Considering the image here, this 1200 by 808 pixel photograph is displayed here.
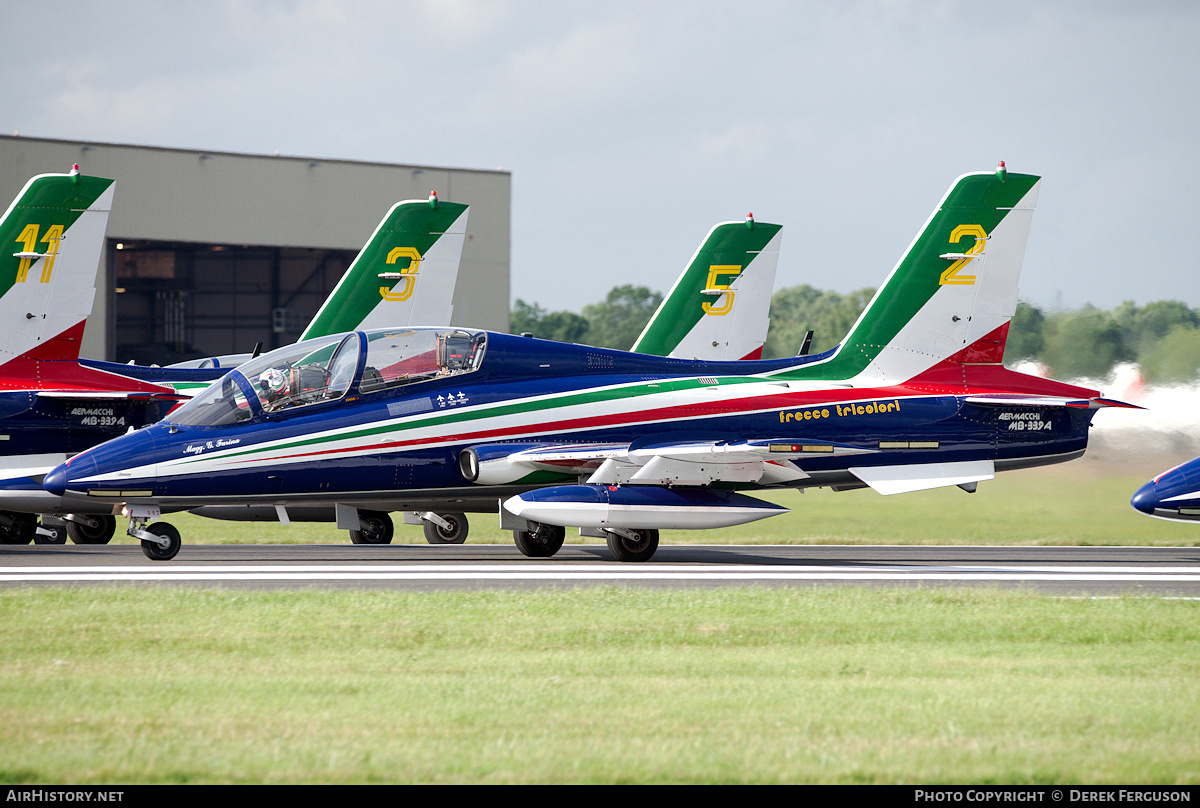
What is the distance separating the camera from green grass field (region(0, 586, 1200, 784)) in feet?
15.5

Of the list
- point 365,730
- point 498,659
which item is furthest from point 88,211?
point 365,730

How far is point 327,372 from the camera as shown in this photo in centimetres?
1355

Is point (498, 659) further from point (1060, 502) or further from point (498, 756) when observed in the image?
point (1060, 502)

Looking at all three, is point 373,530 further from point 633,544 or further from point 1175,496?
point 1175,496

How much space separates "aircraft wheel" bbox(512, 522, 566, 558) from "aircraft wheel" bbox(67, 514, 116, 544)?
598 centimetres

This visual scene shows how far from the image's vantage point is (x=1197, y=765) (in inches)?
188

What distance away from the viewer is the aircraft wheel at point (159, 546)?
1326cm

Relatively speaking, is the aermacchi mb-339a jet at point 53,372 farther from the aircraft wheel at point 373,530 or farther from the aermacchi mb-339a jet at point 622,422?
the aircraft wheel at point 373,530

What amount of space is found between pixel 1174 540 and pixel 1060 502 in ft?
5.59

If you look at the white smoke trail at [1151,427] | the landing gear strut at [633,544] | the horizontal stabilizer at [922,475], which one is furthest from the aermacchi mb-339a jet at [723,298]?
the landing gear strut at [633,544]

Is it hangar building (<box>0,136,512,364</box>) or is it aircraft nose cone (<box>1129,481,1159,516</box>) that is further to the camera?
hangar building (<box>0,136,512,364</box>)

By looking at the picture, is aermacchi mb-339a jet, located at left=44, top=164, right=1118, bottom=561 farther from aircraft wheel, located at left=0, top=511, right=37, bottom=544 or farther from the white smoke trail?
aircraft wheel, located at left=0, top=511, right=37, bottom=544

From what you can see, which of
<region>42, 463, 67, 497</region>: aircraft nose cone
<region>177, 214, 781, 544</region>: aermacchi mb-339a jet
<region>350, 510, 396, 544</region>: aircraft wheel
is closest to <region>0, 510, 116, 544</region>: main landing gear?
<region>350, 510, 396, 544</region>: aircraft wheel

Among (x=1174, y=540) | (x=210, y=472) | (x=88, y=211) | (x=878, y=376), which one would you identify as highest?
(x=88, y=211)
